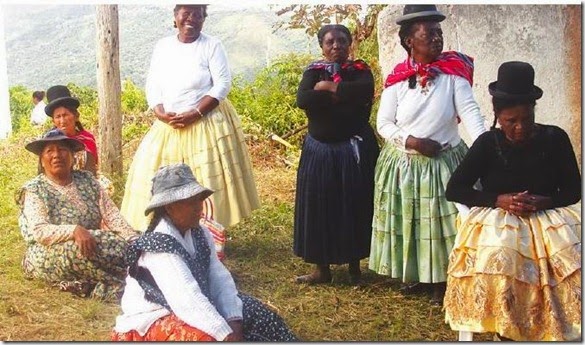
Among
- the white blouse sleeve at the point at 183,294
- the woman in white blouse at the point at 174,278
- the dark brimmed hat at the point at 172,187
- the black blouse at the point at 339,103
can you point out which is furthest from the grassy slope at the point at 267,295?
the dark brimmed hat at the point at 172,187

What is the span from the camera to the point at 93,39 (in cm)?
462

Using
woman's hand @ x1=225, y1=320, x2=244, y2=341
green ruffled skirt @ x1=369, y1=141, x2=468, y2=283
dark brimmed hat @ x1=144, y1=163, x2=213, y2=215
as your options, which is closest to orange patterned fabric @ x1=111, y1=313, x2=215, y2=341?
woman's hand @ x1=225, y1=320, x2=244, y2=341

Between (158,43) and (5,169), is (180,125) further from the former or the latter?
(5,169)

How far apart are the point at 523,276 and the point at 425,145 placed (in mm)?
1004

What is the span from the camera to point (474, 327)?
3.63 m

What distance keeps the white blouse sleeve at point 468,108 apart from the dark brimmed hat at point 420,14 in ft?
1.06

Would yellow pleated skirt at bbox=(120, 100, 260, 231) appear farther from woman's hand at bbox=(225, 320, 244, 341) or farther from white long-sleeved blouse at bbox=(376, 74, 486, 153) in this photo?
woman's hand at bbox=(225, 320, 244, 341)

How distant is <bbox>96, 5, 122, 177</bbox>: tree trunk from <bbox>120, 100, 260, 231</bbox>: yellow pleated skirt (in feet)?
0.38

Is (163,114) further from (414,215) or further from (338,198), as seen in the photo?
(414,215)

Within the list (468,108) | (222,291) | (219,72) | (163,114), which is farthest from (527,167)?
(163,114)

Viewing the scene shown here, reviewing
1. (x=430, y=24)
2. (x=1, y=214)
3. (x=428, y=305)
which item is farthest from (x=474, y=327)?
(x=1, y=214)

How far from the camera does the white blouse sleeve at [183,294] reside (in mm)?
3398

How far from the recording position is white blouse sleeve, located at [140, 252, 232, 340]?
134 inches

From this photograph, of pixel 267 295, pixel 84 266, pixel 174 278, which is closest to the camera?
pixel 174 278
